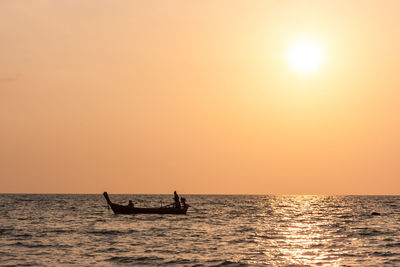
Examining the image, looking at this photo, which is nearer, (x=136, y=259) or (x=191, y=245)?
(x=136, y=259)

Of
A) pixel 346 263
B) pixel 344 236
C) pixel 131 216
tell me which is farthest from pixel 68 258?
pixel 131 216

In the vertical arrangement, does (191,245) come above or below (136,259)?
above

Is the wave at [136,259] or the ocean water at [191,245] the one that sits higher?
the ocean water at [191,245]

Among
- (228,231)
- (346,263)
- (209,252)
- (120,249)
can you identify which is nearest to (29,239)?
(120,249)

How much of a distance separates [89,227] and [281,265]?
Result: 28.4m

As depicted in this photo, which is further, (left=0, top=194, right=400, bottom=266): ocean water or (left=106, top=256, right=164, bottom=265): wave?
(left=0, top=194, right=400, bottom=266): ocean water

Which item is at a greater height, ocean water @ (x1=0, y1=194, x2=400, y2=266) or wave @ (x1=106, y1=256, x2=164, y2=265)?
ocean water @ (x1=0, y1=194, x2=400, y2=266)

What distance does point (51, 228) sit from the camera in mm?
54938

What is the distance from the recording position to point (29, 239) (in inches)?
1757

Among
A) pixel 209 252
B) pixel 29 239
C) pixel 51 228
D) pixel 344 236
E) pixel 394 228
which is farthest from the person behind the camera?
pixel 394 228

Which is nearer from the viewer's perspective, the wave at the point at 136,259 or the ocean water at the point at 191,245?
the wave at the point at 136,259

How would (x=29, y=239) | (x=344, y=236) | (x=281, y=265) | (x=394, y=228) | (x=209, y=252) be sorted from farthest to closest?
(x=394, y=228) → (x=344, y=236) → (x=29, y=239) → (x=209, y=252) → (x=281, y=265)

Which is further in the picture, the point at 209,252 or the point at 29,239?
the point at 29,239

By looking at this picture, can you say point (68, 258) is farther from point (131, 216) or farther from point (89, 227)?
point (131, 216)
